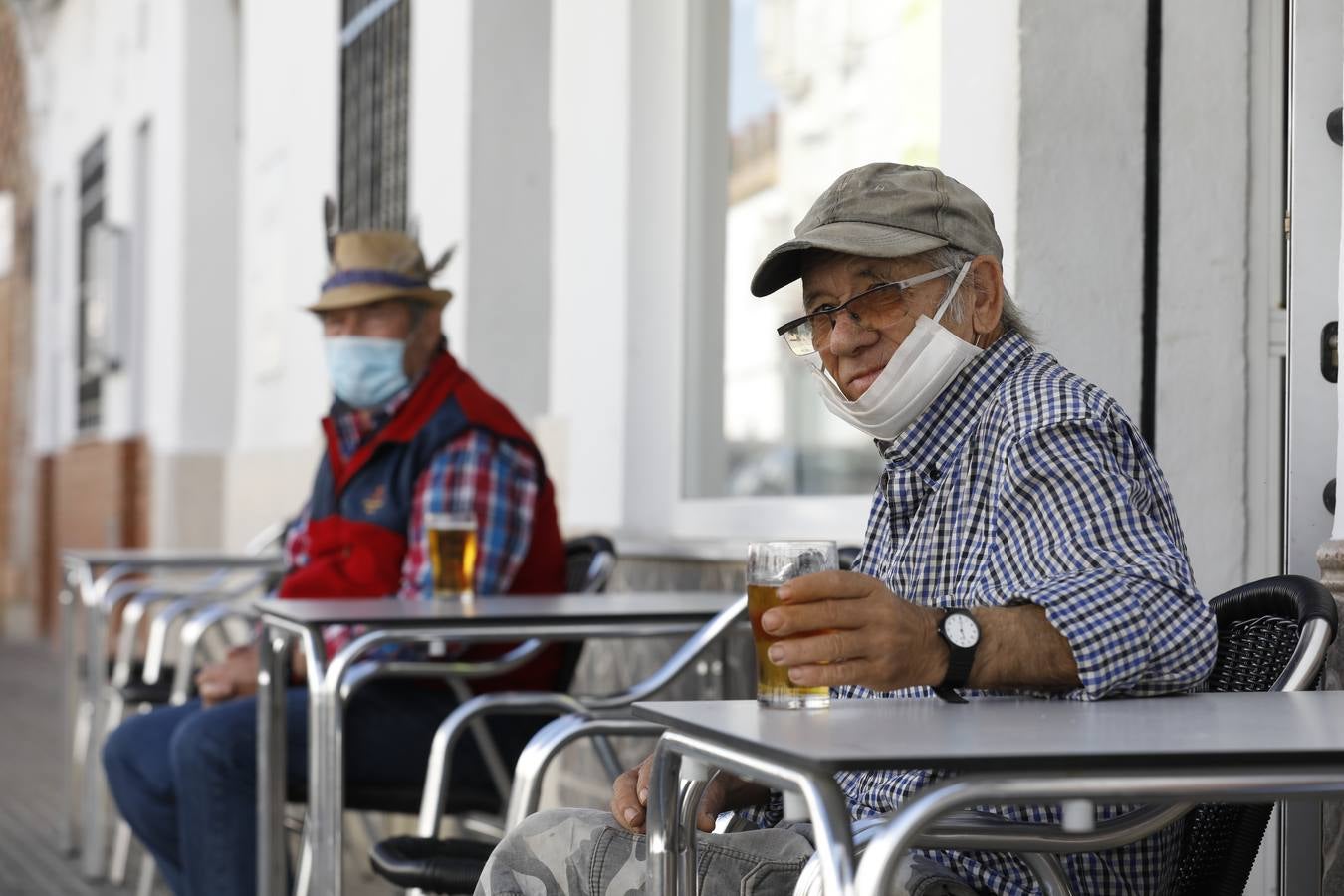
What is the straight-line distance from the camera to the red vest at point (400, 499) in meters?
4.03

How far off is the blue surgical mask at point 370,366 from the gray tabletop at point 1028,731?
251 centimetres

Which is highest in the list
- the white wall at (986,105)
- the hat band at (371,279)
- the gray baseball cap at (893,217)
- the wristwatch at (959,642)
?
the white wall at (986,105)

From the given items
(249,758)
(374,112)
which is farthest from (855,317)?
(374,112)

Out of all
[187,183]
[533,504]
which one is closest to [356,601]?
[533,504]

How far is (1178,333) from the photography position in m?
3.34

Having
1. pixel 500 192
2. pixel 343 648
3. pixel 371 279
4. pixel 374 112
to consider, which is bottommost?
pixel 343 648

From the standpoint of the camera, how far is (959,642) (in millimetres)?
1766

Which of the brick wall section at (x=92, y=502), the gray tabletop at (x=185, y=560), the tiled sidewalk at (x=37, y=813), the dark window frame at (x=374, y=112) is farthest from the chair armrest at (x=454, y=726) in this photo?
the brick wall section at (x=92, y=502)

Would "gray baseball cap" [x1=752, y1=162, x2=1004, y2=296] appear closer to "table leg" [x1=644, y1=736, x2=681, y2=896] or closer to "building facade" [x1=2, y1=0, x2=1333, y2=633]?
"table leg" [x1=644, y1=736, x2=681, y2=896]

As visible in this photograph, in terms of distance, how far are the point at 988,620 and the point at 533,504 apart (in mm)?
2270

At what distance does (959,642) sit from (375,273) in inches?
109

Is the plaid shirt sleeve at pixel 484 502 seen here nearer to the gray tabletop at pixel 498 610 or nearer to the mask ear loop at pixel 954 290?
the gray tabletop at pixel 498 610

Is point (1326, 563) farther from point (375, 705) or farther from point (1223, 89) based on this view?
point (375, 705)

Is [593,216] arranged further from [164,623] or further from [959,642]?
[959,642]
